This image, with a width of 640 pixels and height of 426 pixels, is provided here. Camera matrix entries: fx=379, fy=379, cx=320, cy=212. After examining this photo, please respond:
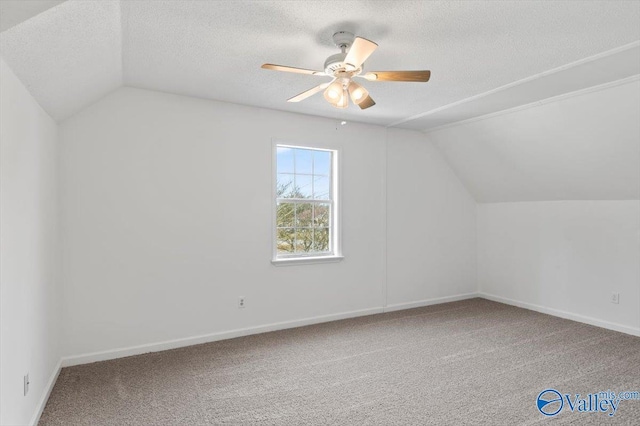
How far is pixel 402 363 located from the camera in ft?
11.0

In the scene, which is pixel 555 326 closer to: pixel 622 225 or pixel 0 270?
pixel 622 225

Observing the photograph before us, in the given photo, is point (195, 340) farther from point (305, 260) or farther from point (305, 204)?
point (305, 204)

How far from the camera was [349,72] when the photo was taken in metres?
2.47

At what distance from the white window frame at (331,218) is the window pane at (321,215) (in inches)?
2.5

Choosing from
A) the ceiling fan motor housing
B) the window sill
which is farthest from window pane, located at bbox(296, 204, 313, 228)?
the ceiling fan motor housing

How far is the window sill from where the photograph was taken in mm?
4262

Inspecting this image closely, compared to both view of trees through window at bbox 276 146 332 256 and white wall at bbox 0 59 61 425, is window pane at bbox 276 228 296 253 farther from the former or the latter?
white wall at bbox 0 59 61 425

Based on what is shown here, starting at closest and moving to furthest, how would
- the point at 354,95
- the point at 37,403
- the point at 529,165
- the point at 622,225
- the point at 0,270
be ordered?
the point at 0,270 < the point at 37,403 < the point at 354,95 < the point at 622,225 < the point at 529,165

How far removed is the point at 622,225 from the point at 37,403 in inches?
222

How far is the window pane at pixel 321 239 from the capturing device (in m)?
4.70

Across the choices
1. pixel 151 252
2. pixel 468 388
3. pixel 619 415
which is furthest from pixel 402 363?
pixel 151 252

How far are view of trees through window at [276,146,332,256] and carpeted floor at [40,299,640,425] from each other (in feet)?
3.28

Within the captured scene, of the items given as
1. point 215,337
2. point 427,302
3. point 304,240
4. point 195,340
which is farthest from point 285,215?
point 427,302

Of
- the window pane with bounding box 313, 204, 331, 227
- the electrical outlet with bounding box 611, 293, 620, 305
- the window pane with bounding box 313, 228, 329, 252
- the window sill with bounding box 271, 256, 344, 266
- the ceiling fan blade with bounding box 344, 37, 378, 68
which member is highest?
the ceiling fan blade with bounding box 344, 37, 378, 68
